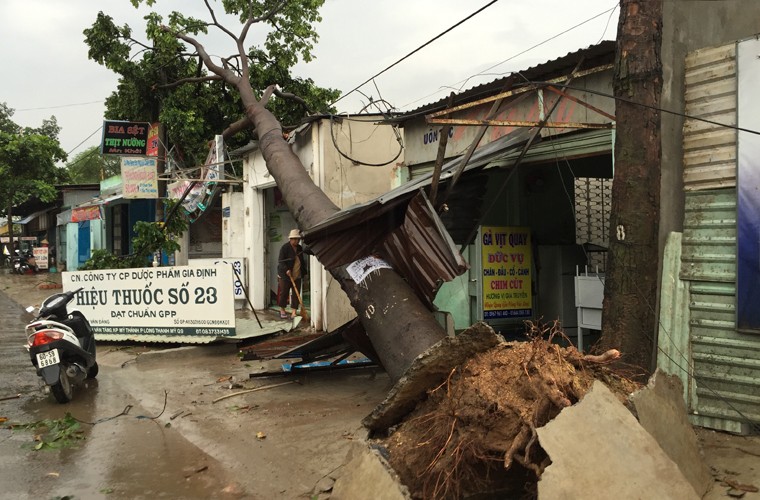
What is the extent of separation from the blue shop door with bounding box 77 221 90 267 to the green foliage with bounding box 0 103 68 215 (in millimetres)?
1928

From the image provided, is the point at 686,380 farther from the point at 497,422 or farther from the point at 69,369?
the point at 69,369

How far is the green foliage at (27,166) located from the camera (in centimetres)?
2428

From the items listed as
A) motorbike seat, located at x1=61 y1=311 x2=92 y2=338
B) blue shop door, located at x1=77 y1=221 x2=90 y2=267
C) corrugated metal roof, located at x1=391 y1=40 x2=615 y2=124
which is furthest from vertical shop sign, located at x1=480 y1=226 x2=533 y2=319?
blue shop door, located at x1=77 y1=221 x2=90 y2=267

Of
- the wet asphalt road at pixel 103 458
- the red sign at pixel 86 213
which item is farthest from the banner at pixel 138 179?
the wet asphalt road at pixel 103 458

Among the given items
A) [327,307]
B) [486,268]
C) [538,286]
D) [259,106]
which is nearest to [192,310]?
[327,307]

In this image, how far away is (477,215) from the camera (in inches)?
265

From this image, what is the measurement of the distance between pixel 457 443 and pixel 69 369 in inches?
183

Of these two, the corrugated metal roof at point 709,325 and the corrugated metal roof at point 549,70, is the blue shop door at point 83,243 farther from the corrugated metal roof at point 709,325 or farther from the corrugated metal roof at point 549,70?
the corrugated metal roof at point 709,325

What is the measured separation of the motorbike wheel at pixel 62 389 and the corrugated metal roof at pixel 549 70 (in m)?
4.64

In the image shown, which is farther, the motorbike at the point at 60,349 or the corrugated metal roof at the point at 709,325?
the motorbike at the point at 60,349

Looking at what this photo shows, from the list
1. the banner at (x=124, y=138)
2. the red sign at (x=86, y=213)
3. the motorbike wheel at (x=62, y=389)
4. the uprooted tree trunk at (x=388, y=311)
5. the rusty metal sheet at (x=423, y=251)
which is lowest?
the motorbike wheel at (x=62, y=389)

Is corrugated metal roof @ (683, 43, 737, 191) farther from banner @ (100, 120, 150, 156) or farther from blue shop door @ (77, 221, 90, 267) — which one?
blue shop door @ (77, 221, 90, 267)

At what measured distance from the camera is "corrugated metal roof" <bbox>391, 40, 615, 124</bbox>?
5285 millimetres

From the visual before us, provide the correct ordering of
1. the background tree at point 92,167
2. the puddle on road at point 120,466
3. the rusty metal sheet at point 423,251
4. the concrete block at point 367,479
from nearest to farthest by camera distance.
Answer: the concrete block at point 367,479, the puddle on road at point 120,466, the rusty metal sheet at point 423,251, the background tree at point 92,167
